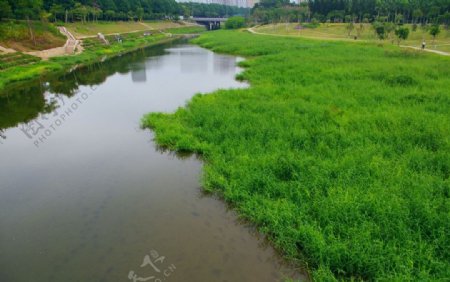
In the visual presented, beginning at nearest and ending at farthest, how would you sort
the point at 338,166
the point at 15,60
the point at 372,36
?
the point at 338,166 → the point at 15,60 → the point at 372,36

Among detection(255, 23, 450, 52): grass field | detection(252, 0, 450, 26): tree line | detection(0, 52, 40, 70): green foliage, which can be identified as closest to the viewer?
detection(0, 52, 40, 70): green foliage

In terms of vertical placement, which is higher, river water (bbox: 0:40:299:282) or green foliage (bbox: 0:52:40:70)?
green foliage (bbox: 0:52:40:70)

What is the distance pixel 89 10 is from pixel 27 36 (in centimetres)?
2319

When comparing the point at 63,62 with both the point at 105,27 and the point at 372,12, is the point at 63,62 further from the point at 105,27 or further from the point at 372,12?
the point at 372,12

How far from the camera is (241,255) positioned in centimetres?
633

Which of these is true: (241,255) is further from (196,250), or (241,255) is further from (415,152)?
A: (415,152)

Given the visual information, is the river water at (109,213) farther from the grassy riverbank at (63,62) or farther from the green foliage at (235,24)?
the green foliage at (235,24)

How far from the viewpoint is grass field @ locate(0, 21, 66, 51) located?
30.6 metres

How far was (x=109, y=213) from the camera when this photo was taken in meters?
7.63

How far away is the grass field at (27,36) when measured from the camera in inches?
1206

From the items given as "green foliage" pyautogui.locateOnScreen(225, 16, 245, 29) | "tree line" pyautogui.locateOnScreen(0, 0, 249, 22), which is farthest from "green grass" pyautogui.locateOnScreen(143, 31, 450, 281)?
"green foliage" pyautogui.locateOnScreen(225, 16, 245, 29)

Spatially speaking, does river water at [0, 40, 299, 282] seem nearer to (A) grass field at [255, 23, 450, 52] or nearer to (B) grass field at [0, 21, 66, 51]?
(B) grass field at [0, 21, 66, 51]

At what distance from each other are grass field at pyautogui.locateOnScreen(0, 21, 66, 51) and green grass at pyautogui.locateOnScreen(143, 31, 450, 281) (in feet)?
81.1

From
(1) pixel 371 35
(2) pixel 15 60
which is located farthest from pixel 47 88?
(1) pixel 371 35
